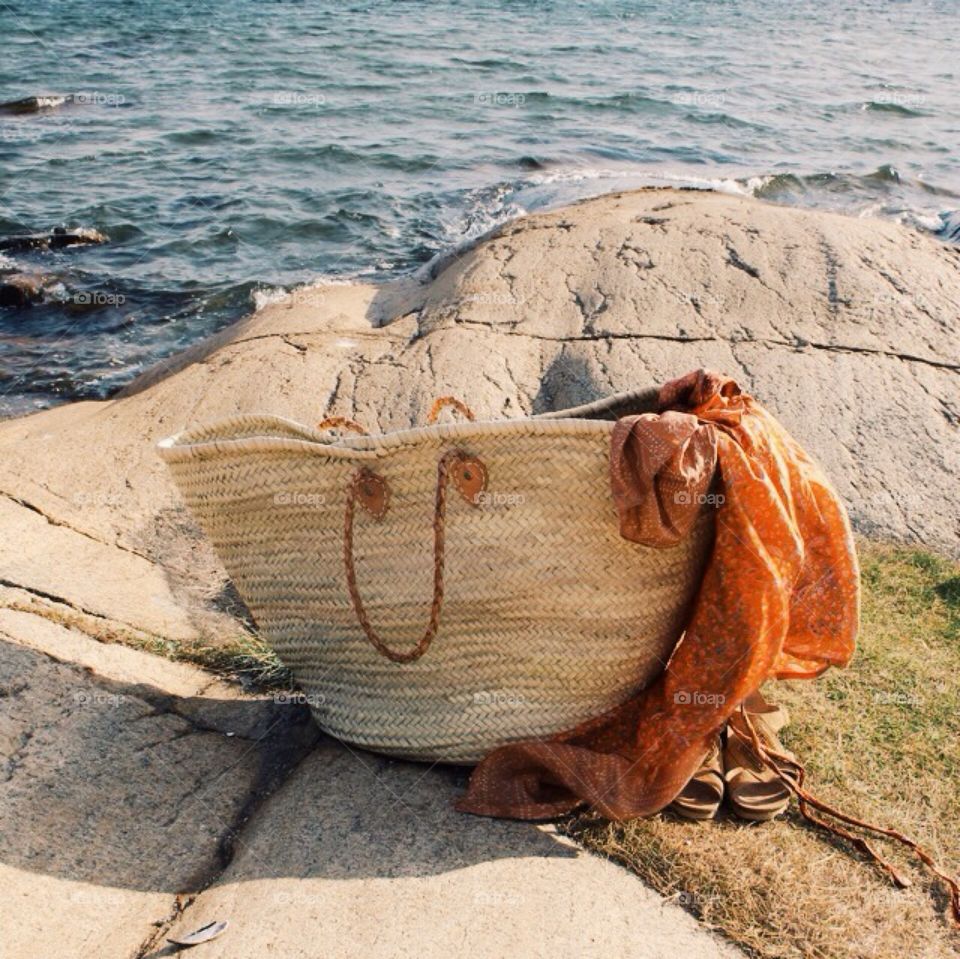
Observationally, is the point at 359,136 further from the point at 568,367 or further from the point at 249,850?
the point at 249,850

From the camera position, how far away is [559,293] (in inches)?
233

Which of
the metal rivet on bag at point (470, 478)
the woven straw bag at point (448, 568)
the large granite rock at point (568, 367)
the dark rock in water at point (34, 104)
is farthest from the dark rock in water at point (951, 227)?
the dark rock in water at point (34, 104)

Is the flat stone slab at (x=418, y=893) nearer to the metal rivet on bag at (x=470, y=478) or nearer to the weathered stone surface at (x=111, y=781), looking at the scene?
the weathered stone surface at (x=111, y=781)

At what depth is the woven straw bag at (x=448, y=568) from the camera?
109 inches

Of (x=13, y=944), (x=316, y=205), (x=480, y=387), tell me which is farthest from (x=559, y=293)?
(x=316, y=205)

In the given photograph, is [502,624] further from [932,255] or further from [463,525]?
[932,255]

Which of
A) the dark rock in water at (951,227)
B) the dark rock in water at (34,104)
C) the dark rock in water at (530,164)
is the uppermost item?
the dark rock in water at (951,227)

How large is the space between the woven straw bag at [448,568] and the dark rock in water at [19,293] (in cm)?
574

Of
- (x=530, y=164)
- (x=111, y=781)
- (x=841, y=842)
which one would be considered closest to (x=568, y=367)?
(x=841, y=842)

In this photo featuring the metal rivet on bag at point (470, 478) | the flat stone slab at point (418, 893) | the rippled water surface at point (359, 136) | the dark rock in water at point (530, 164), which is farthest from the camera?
the dark rock in water at point (530, 164)

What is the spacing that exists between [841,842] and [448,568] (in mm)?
Result: 1267

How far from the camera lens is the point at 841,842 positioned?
289 centimetres

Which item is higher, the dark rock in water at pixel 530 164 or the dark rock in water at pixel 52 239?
the dark rock in water at pixel 52 239

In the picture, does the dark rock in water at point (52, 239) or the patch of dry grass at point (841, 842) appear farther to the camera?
the dark rock in water at point (52, 239)
